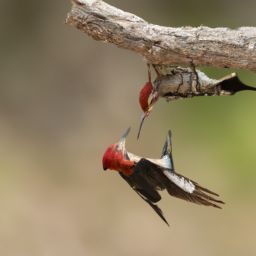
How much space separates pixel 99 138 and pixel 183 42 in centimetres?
299

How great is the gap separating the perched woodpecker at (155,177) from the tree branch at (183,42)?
0.20 metres

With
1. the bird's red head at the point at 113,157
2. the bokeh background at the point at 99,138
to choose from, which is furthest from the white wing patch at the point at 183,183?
the bokeh background at the point at 99,138

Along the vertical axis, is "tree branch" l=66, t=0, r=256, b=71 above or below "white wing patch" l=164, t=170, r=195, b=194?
above

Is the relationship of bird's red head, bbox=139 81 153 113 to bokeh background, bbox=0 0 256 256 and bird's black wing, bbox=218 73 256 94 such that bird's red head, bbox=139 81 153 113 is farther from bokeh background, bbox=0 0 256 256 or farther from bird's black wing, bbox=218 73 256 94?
bokeh background, bbox=0 0 256 256

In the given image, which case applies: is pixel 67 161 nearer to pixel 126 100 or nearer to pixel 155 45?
pixel 126 100

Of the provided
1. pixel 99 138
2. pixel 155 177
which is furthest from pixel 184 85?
pixel 99 138

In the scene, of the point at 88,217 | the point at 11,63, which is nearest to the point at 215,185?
the point at 88,217

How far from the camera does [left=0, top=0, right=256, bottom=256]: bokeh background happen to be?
4219 millimetres

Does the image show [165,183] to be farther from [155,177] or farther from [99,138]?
[99,138]

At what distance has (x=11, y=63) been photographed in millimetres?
5129

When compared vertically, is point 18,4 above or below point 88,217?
above

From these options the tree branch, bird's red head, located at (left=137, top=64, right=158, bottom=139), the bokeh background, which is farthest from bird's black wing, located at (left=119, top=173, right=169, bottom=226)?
the bokeh background

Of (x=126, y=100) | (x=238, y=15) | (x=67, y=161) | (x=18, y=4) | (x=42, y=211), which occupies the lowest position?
(x=42, y=211)

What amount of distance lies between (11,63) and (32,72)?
15 cm
